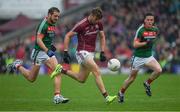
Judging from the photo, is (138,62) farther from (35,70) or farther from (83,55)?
(35,70)

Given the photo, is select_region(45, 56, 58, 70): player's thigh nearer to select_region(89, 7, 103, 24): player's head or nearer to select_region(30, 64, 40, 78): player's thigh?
select_region(30, 64, 40, 78): player's thigh

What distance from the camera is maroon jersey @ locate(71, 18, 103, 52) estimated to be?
1983 centimetres

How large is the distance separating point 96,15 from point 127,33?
891 inches

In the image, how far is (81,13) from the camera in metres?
46.4

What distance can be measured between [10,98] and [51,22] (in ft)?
9.92

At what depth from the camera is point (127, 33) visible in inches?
1655

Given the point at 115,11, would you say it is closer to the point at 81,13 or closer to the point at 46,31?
the point at 81,13

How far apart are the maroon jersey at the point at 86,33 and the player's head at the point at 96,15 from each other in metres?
0.16

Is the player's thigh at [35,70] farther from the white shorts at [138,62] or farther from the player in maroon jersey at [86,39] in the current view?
the white shorts at [138,62]

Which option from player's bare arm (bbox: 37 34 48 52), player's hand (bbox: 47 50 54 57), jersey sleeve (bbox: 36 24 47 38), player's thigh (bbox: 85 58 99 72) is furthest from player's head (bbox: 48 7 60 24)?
player's thigh (bbox: 85 58 99 72)

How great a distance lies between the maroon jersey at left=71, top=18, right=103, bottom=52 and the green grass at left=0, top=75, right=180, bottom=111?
147 centimetres

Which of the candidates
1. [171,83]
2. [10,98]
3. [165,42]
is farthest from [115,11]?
[10,98]

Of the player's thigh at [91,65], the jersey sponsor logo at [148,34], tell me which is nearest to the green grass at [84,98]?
the player's thigh at [91,65]

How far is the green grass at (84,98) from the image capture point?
18.8 m
